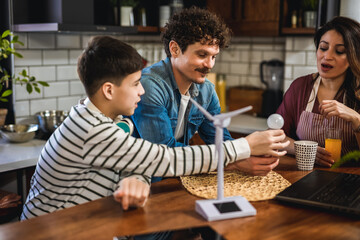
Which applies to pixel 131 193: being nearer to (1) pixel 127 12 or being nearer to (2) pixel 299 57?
(1) pixel 127 12

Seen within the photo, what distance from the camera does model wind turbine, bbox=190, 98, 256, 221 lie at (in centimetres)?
132

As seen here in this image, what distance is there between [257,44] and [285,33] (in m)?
0.62

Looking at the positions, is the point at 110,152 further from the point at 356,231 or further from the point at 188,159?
the point at 356,231

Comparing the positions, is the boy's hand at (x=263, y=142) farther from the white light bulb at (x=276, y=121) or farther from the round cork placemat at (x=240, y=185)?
the round cork placemat at (x=240, y=185)

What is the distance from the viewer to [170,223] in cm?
128

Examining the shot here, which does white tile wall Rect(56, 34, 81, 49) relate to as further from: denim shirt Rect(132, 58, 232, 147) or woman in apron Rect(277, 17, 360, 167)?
woman in apron Rect(277, 17, 360, 167)

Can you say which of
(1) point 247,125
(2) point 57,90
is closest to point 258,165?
(1) point 247,125

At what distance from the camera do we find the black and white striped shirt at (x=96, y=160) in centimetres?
144

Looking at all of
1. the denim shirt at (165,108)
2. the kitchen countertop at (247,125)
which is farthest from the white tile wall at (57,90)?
the denim shirt at (165,108)

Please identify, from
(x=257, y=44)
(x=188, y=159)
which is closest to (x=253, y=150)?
(x=188, y=159)

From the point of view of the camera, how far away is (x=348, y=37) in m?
2.27

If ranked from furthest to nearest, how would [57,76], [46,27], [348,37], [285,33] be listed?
1. [285,33]
2. [57,76]
3. [46,27]
4. [348,37]

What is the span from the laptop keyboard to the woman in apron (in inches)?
19.9

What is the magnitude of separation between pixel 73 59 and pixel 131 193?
8.02 ft
